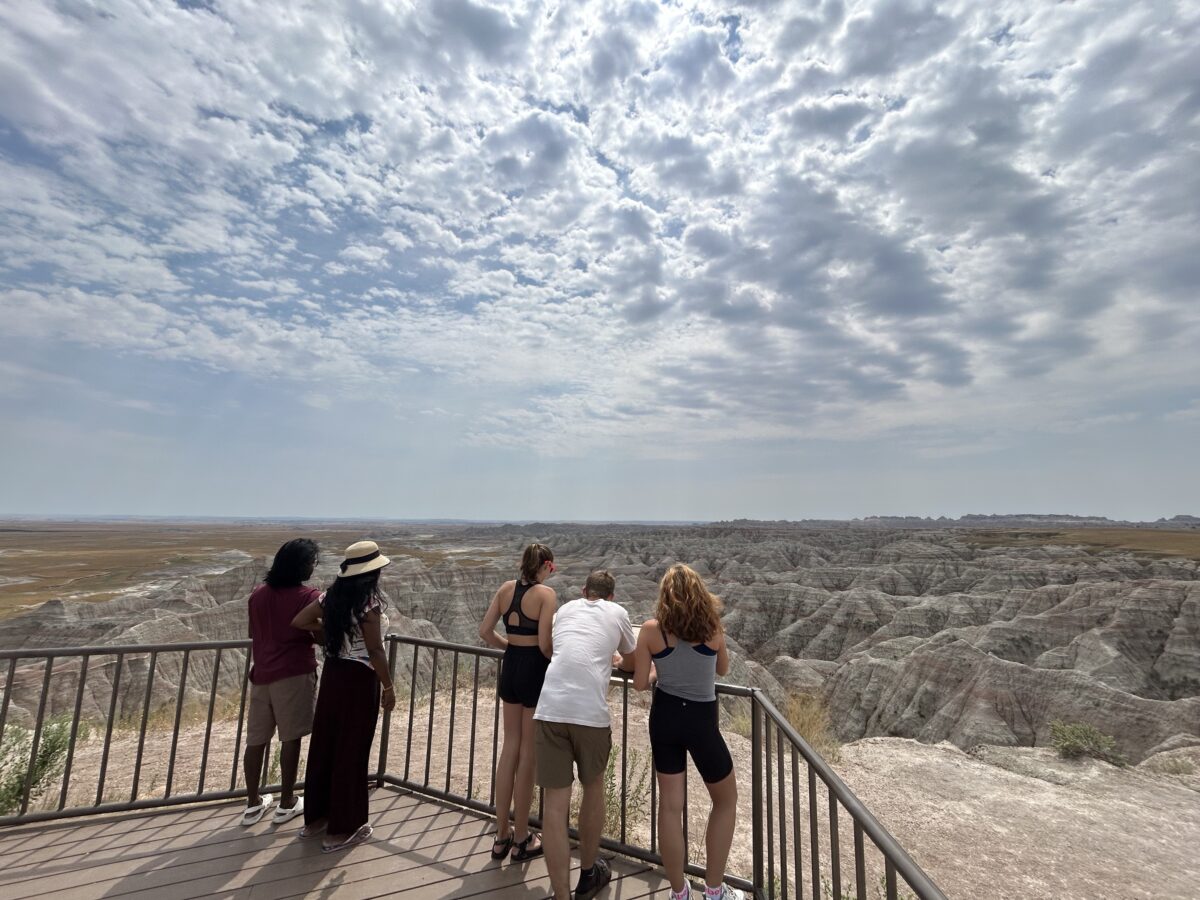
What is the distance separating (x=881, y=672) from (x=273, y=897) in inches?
1104

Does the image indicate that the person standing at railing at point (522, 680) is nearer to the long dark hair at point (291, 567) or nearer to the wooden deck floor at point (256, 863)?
the wooden deck floor at point (256, 863)

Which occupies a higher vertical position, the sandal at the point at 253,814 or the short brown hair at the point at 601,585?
the short brown hair at the point at 601,585

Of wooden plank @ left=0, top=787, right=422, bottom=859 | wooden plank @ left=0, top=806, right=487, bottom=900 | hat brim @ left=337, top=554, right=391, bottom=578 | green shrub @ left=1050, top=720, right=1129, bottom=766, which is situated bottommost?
green shrub @ left=1050, top=720, right=1129, bottom=766

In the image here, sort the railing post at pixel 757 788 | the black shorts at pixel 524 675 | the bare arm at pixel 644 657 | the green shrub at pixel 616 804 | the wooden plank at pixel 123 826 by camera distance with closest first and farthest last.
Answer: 1. the bare arm at pixel 644 657
2. the railing post at pixel 757 788
3. the black shorts at pixel 524 675
4. the wooden plank at pixel 123 826
5. the green shrub at pixel 616 804

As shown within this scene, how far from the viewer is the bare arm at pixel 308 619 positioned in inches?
161

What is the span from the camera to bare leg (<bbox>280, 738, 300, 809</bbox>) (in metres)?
4.23

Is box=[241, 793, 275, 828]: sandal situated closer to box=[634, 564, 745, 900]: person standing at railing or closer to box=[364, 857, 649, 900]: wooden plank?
box=[364, 857, 649, 900]: wooden plank

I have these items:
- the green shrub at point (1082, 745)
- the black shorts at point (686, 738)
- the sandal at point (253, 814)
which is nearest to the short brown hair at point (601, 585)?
the black shorts at point (686, 738)

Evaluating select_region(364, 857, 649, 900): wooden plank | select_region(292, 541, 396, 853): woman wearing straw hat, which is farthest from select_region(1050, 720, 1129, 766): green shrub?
select_region(292, 541, 396, 853): woman wearing straw hat

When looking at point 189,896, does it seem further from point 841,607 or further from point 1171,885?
point 841,607

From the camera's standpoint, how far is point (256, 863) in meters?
3.88

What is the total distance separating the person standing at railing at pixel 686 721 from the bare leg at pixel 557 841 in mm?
582

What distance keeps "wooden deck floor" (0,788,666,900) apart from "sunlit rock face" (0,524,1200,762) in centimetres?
618

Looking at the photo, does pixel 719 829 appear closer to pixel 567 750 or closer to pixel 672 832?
pixel 672 832
